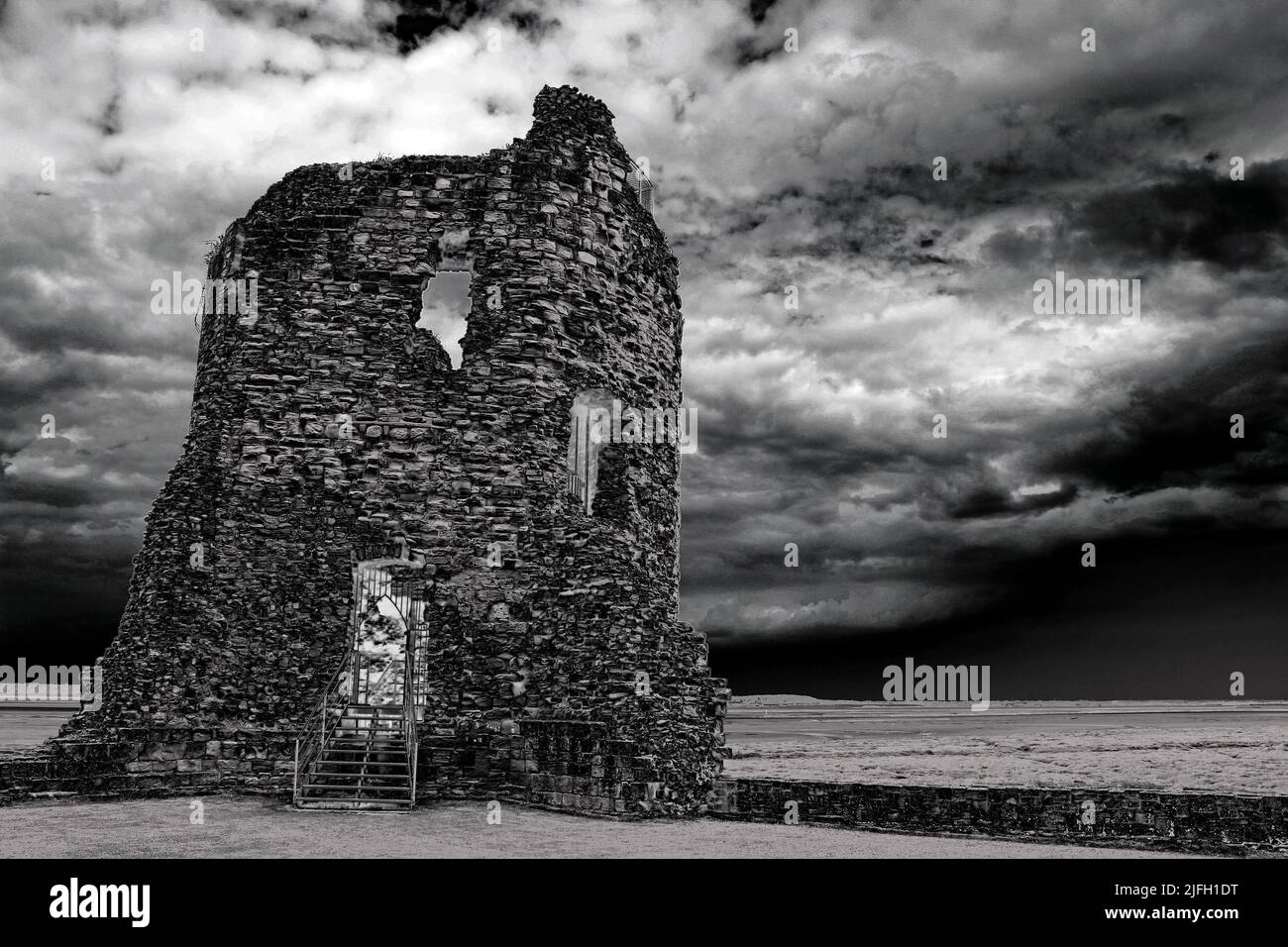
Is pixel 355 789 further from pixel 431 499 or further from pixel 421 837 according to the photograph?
pixel 431 499

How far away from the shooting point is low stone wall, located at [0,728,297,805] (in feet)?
40.9

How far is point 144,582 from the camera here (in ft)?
47.1

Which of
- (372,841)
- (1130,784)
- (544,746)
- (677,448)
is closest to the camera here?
(372,841)

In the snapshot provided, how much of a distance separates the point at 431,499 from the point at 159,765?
498 centimetres

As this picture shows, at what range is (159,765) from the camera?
1317cm

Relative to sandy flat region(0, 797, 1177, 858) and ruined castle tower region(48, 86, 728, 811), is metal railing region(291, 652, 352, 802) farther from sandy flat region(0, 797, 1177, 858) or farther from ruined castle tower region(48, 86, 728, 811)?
sandy flat region(0, 797, 1177, 858)

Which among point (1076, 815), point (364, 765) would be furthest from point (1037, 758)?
Result: point (364, 765)

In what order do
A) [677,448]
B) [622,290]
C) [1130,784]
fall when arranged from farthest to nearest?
[1130,784] → [677,448] → [622,290]

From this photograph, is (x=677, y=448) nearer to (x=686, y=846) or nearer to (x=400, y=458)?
(x=400, y=458)

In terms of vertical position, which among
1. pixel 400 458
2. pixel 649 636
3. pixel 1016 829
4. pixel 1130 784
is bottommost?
pixel 1130 784

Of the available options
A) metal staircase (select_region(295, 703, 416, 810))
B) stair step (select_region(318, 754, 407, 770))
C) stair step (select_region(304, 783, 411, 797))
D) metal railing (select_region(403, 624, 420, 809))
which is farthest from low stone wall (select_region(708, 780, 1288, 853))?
stair step (select_region(318, 754, 407, 770))

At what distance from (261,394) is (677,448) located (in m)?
6.84

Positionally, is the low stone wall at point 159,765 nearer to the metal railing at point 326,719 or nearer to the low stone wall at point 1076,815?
the metal railing at point 326,719
